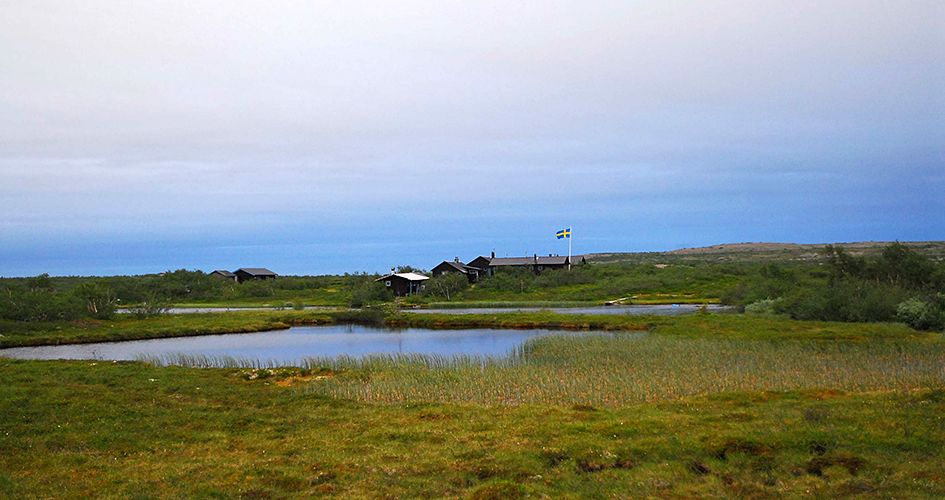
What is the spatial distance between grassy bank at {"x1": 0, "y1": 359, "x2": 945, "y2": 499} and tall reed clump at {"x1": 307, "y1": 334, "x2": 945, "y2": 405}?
151cm

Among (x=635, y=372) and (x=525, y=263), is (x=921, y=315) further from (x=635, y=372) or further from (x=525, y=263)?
(x=525, y=263)

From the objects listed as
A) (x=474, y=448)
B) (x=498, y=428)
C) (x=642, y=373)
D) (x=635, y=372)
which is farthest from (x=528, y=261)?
(x=474, y=448)

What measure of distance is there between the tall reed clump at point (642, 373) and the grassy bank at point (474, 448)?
151 centimetres

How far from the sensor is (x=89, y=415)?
14695 millimetres

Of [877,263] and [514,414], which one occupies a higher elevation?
[877,263]

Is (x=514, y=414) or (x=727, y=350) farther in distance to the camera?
(x=727, y=350)

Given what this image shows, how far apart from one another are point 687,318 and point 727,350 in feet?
49.4

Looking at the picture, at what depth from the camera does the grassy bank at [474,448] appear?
31.0 feet

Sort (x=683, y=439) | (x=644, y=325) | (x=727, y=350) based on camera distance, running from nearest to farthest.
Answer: (x=683, y=439)
(x=727, y=350)
(x=644, y=325)

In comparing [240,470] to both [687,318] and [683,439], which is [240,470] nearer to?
[683,439]

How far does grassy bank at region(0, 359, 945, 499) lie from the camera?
9438 millimetres

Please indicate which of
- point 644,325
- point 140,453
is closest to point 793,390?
point 140,453

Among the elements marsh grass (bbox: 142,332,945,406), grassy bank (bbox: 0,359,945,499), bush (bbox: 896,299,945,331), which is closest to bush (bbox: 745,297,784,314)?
bush (bbox: 896,299,945,331)

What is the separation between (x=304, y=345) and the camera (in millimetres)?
38312
